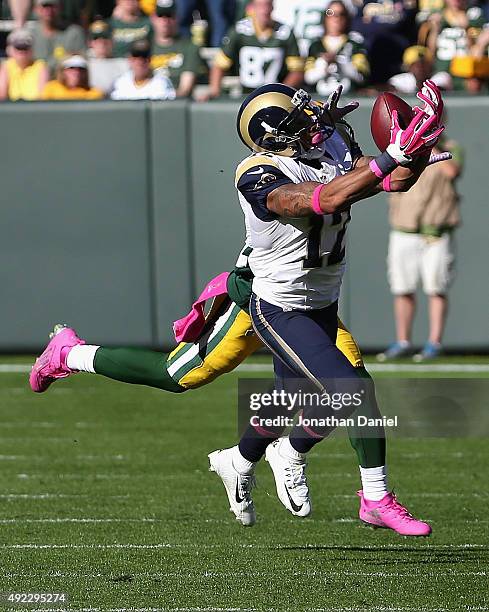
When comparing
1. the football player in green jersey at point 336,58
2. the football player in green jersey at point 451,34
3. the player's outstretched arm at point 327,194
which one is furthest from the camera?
the football player in green jersey at point 451,34

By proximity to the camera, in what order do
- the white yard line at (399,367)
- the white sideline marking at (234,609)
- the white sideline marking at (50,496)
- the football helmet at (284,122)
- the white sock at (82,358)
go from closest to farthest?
the white sideline marking at (234,609) < the football helmet at (284,122) < the white sock at (82,358) < the white sideline marking at (50,496) < the white yard line at (399,367)

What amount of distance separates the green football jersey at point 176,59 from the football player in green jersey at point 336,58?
969 millimetres

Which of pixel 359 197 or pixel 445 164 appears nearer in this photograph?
pixel 359 197

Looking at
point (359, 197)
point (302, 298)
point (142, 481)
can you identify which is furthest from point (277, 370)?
point (142, 481)

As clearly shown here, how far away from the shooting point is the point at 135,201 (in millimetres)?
10695

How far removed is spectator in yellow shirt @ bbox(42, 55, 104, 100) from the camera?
36.6 feet

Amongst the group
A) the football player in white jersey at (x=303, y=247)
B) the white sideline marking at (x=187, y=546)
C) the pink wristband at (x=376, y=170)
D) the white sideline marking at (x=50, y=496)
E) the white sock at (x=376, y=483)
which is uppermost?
the pink wristband at (x=376, y=170)

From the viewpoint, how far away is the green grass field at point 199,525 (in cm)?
453

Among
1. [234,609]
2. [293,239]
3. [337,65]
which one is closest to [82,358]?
[293,239]

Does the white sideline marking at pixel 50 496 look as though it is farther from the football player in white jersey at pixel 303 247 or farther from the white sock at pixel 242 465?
the football player in white jersey at pixel 303 247

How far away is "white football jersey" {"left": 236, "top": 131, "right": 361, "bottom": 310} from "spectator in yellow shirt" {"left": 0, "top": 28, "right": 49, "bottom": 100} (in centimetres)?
689

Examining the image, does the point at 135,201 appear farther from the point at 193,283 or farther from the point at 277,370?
the point at 277,370

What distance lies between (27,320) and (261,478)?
4517mm

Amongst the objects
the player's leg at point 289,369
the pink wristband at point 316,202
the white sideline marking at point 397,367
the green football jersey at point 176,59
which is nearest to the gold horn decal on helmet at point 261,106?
the pink wristband at point 316,202
